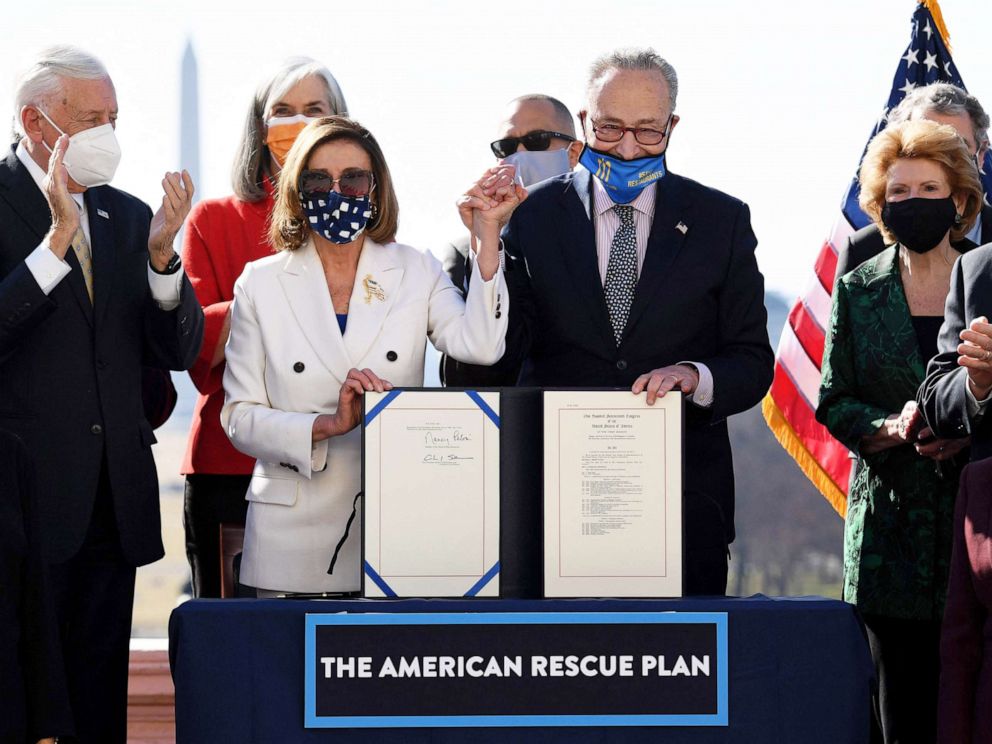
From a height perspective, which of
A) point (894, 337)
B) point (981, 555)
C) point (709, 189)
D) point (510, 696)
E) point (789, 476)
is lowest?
point (789, 476)

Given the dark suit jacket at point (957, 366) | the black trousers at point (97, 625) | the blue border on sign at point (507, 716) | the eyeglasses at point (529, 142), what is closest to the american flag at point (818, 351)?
the eyeglasses at point (529, 142)

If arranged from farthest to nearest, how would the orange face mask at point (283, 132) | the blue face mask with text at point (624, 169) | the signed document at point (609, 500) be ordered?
the orange face mask at point (283, 132), the blue face mask with text at point (624, 169), the signed document at point (609, 500)

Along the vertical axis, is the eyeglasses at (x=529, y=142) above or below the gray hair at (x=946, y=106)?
below

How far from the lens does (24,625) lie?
2.88 m

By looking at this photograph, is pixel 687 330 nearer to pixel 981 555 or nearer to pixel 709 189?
pixel 709 189

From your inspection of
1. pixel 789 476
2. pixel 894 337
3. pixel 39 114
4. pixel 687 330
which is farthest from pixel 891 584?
pixel 789 476

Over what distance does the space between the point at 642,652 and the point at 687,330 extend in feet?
3.20

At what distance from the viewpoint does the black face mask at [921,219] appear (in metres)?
3.73

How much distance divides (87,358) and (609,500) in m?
1.42

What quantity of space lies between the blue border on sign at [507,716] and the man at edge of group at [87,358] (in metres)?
1.04

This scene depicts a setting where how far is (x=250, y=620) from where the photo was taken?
271 cm

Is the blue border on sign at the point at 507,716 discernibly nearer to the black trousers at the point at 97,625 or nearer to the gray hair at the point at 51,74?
the black trousers at the point at 97,625

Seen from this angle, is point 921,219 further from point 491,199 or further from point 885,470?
point 491,199

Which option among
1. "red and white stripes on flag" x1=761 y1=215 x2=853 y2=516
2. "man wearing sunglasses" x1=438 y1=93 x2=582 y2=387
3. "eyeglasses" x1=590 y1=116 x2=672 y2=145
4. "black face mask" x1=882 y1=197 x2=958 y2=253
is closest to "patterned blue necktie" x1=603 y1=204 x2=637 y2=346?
"eyeglasses" x1=590 y1=116 x2=672 y2=145
